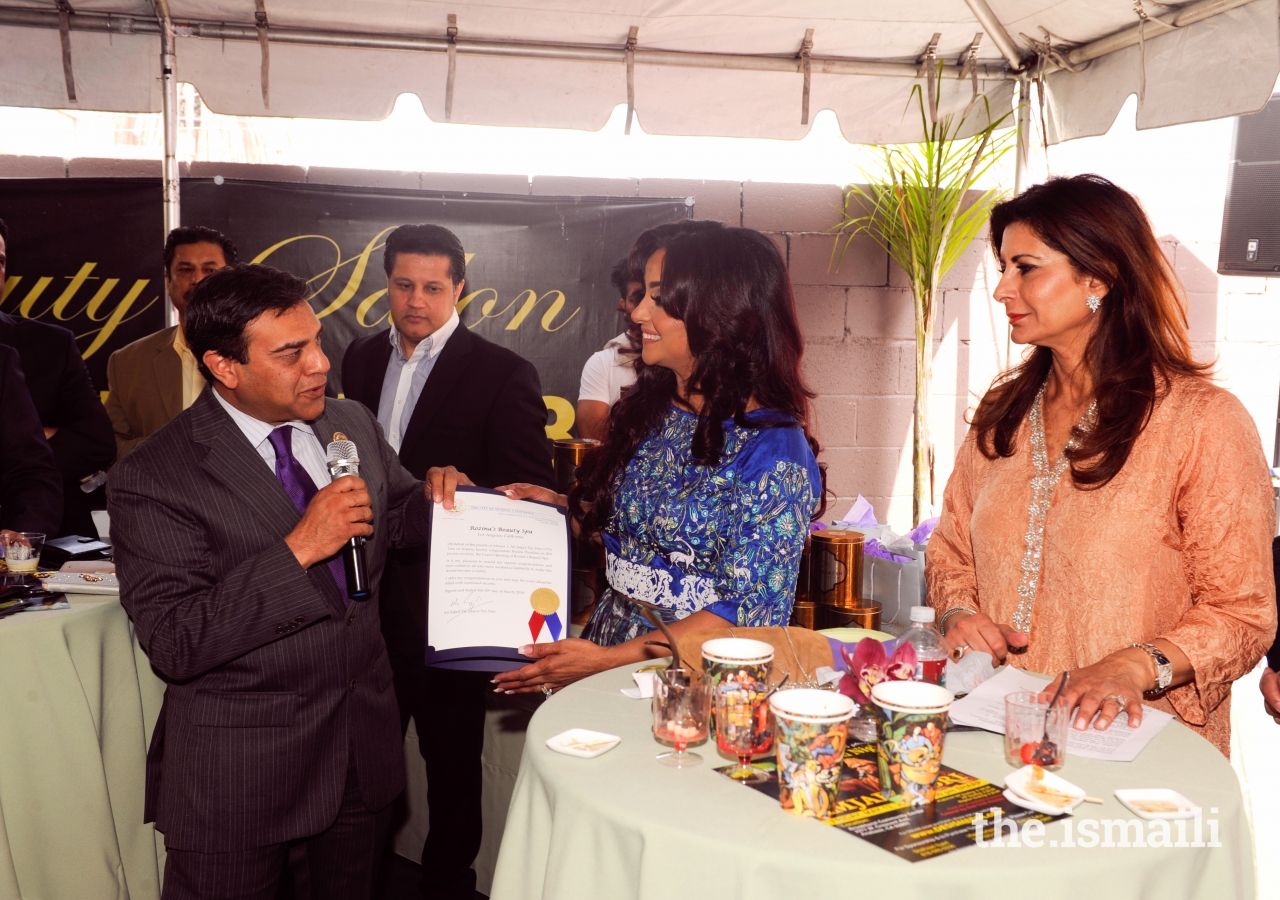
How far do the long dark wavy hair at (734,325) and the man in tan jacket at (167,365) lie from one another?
2.56 m

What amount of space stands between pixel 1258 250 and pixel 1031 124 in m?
1.41

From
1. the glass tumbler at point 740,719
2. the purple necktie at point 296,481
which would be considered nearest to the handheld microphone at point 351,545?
the purple necktie at point 296,481

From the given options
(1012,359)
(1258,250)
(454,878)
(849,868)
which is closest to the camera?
(849,868)

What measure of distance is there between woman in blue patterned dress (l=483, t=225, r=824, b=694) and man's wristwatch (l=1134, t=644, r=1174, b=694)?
2.23ft

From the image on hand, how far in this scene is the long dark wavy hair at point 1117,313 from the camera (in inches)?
78.6

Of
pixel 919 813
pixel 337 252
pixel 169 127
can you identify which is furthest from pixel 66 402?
pixel 919 813

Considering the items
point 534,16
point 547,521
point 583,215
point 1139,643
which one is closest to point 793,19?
point 534,16

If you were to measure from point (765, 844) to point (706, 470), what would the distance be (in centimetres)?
106

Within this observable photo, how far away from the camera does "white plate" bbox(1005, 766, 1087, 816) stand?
1.36 m

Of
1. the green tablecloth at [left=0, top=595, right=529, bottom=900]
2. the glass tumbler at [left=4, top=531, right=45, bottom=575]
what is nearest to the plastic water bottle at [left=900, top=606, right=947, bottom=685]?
the green tablecloth at [left=0, top=595, right=529, bottom=900]

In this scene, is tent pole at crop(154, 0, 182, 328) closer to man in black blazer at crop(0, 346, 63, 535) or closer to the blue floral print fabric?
man in black blazer at crop(0, 346, 63, 535)

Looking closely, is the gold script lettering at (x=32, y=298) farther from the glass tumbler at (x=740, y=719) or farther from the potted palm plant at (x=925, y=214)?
the glass tumbler at (x=740, y=719)

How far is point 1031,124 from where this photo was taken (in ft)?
13.6

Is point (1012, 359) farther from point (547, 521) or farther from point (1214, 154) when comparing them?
point (547, 521)
